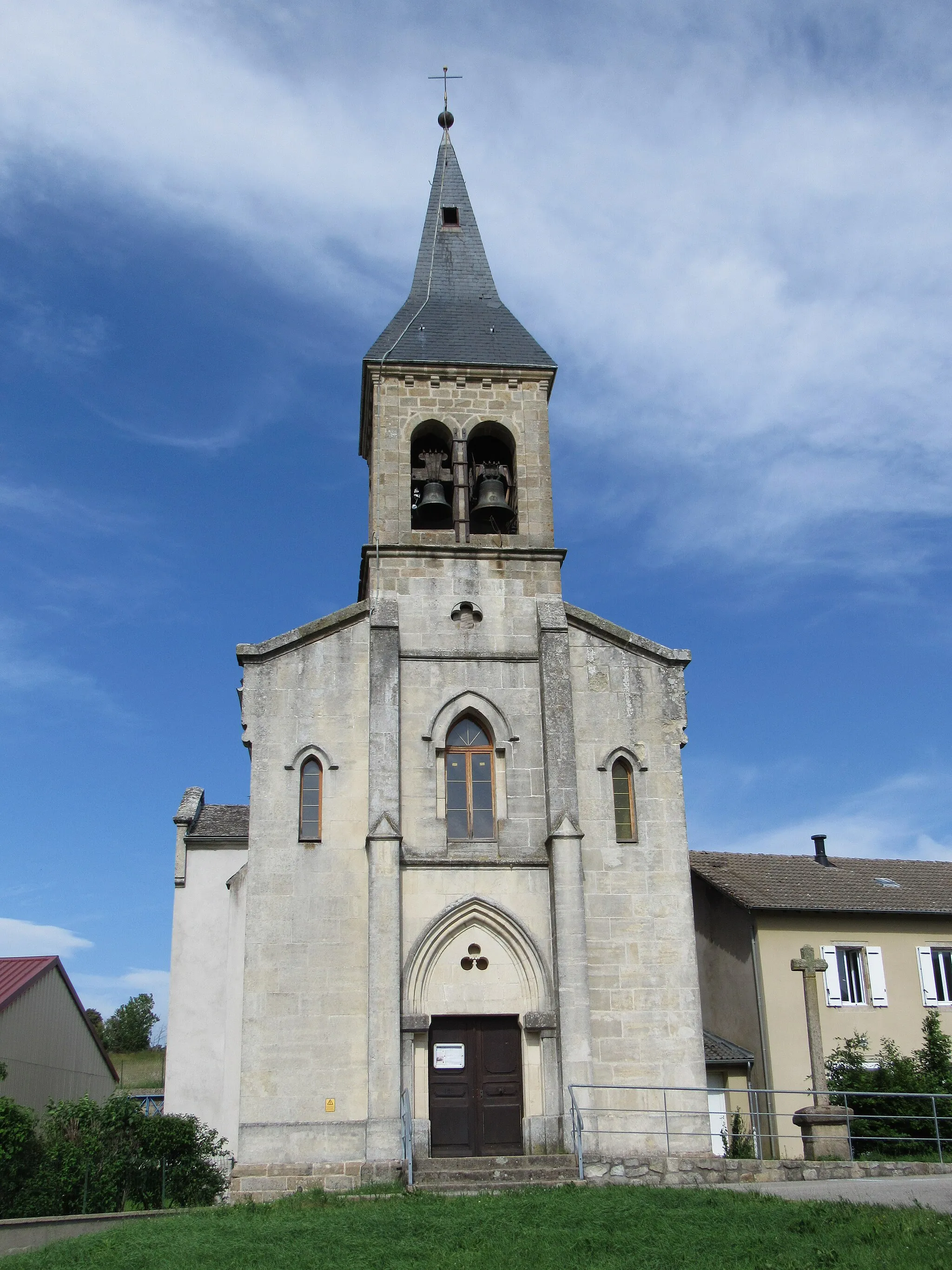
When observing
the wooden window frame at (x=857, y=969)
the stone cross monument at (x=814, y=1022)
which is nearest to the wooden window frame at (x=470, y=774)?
the stone cross monument at (x=814, y=1022)

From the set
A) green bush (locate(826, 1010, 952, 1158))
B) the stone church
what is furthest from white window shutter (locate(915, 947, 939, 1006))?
the stone church

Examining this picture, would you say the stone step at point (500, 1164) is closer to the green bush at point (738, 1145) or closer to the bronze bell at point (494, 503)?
the green bush at point (738, 1145)

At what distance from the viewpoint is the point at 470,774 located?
1964 cm

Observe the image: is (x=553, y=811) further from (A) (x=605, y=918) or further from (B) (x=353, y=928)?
(B) (x=353, y=928)

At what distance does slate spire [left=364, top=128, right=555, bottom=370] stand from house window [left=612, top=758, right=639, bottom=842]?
A: 7.76 meters

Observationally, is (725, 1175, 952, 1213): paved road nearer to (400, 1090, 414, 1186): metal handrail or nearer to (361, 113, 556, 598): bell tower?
(400, 1090, 414, 1186): metal handrail

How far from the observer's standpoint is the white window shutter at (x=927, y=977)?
87.1 ft

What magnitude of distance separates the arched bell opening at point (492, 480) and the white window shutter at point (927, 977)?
13.9 meters

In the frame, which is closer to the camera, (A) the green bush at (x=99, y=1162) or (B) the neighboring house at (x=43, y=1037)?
(A) the green bush at (x=99, y=1162)

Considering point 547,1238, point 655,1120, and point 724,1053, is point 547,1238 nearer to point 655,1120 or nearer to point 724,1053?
point 655,1120

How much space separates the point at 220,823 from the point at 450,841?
9.05 m

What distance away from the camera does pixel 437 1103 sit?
1791 cm

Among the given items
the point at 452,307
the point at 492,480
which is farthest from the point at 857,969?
the point at 452,307

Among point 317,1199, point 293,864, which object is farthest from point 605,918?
point 317,1199
